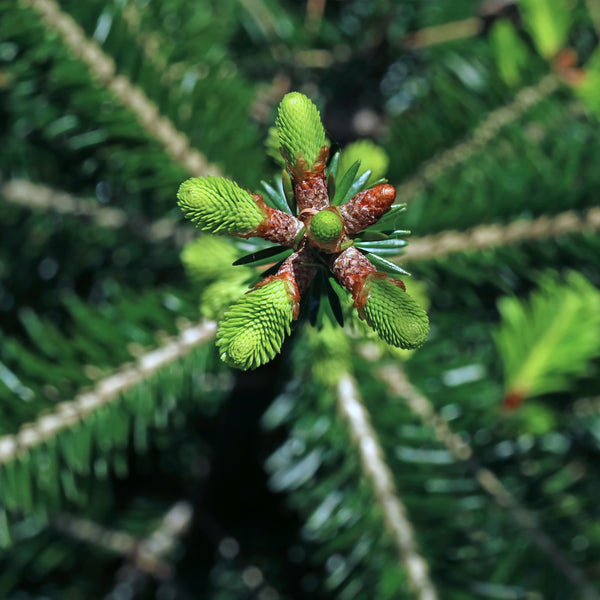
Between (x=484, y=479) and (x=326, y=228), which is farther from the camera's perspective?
(x=484, y=479)

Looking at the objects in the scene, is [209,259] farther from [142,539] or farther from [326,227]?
[142,539]

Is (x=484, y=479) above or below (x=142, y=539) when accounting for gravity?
below

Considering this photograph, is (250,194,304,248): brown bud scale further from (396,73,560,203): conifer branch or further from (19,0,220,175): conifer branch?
(396,73,560,203): conifer branch

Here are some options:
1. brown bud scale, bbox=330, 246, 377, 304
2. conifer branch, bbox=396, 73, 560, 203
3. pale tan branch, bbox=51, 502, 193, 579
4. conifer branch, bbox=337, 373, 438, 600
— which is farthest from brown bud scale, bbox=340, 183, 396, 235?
pale tan branch, bbox=51, 502, 193, 579

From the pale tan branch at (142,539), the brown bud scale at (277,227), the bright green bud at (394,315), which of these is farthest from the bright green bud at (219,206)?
the pale tan branch at (142,539)

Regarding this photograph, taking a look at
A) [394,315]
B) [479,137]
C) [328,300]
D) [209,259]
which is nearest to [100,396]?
[209,259]

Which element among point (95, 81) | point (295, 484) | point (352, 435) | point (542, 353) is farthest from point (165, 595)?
point (95, 81)

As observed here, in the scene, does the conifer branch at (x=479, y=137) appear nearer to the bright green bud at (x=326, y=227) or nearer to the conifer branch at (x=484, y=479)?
the conifer branch at (x=484, y=479)

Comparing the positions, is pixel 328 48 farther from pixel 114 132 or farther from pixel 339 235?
pixel 339 235
